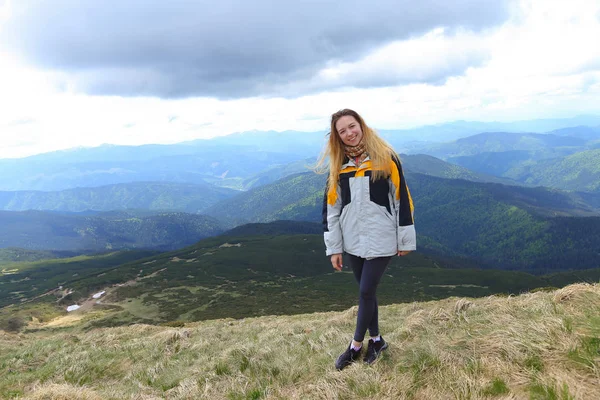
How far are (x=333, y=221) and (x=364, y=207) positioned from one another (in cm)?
70

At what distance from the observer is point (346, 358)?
5.95 metres

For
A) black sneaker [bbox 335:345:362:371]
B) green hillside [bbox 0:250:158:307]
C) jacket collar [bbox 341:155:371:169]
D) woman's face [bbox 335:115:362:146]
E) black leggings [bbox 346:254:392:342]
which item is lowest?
green hillside [bbox 0:250:158:307]

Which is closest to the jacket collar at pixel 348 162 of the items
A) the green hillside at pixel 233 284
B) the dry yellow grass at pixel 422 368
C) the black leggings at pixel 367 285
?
the black leggings at pixel 367 285

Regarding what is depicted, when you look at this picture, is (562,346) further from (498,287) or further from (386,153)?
(498,287)

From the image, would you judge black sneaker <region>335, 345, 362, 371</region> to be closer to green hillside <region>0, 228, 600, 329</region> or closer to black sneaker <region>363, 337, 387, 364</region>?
black sneaker <region>363, 337, 387, 364</region>

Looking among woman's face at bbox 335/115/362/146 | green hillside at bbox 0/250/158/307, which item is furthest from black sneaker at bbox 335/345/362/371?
green hillside at bbox 0/250/158/307

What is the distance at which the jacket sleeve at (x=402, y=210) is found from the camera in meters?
5.31

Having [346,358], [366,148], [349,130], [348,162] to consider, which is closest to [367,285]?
[346,358]

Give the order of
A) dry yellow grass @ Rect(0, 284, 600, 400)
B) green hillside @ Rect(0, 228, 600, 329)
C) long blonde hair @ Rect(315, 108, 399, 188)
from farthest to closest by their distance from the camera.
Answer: green hillside @ Rect(0, 228, 600, 329) → long blonde hair @ Rect(315, 108, 399, 188) → dry yellow grass @ Rect(0, 284, 600, 400)

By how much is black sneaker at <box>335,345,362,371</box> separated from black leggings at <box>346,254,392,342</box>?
27 cm

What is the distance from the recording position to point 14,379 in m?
9.83

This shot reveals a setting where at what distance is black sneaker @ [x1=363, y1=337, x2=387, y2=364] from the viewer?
19.1 ft

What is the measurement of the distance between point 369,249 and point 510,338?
2.49m

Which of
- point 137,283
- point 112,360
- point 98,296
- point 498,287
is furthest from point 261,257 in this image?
point 112,360
